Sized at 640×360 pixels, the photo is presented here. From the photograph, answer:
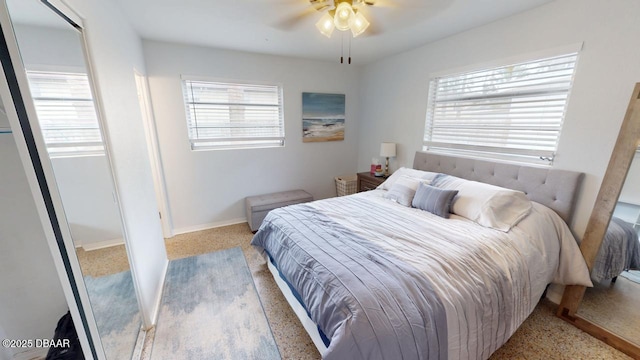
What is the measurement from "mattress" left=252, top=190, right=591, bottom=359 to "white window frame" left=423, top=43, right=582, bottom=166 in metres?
0.65

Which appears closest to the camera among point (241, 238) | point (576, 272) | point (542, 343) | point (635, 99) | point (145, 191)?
point (635, 99)

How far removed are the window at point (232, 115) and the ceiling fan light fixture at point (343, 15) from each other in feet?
6.48

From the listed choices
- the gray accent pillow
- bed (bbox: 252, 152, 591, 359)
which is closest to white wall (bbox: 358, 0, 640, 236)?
bed (bbox: 252, 152, 591, 359)

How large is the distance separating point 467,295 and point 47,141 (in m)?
2.05

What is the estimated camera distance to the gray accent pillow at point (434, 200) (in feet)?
6.96

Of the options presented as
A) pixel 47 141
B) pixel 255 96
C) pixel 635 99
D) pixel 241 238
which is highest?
pixel 255 96

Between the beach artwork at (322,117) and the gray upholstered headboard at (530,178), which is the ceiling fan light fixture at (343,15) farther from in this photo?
the beach artwork at (322,117)

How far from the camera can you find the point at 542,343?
5.39 ft

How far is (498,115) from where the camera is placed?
235 cm

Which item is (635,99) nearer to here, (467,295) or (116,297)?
(467,295)

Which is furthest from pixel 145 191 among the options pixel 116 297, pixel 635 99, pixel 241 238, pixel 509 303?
pixel 635 99

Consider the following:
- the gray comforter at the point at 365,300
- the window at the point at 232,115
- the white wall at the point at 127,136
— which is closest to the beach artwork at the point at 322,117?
the window at the point at 232,115

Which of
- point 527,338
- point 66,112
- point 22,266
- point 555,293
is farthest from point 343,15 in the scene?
point 555,293

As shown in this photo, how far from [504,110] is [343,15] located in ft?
5.98
